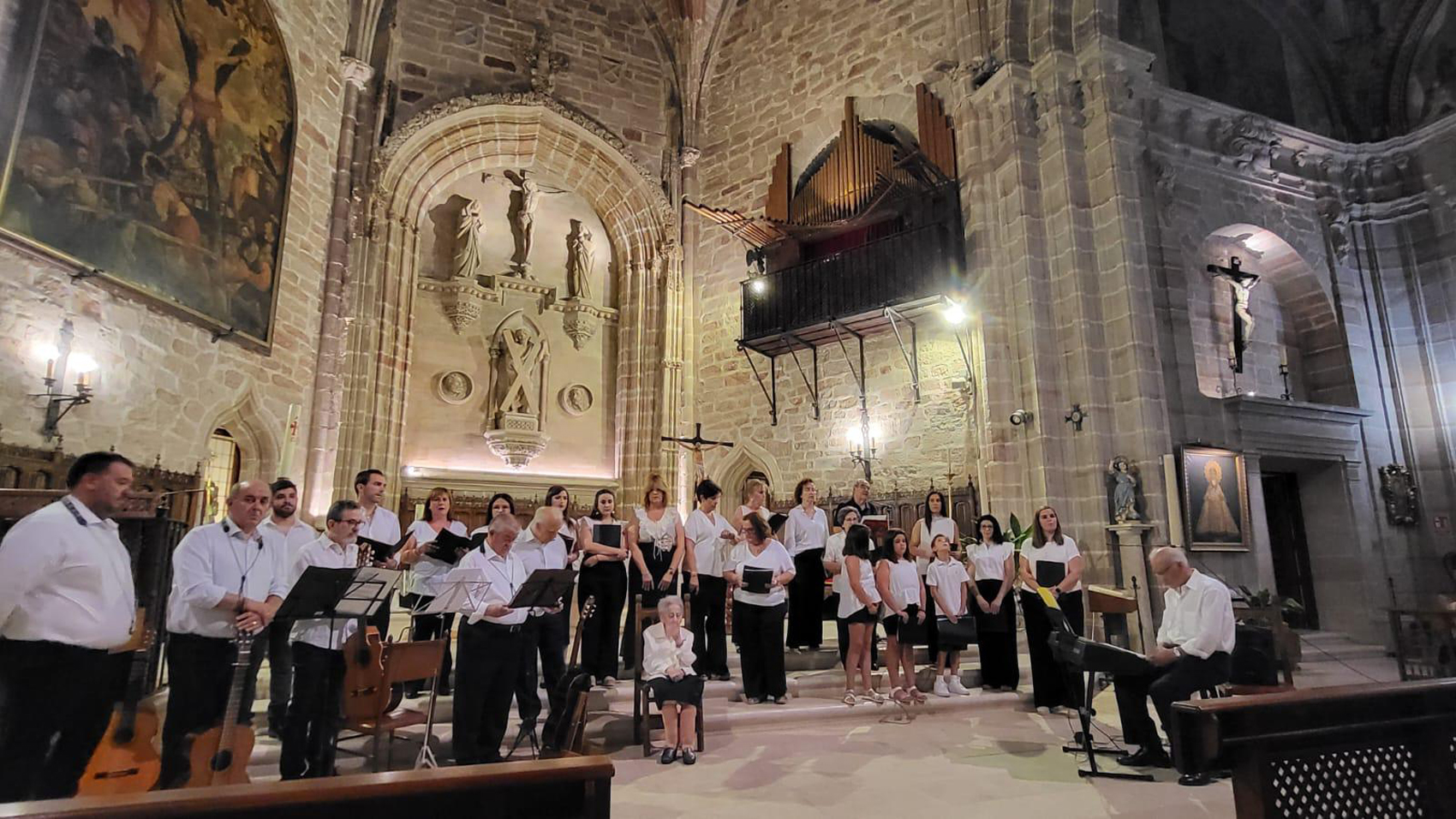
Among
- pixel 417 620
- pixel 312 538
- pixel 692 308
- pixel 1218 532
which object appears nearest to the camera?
pixel 312 538

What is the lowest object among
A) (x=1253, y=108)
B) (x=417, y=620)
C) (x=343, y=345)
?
(x=417, y=620)

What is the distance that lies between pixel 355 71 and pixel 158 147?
4.60 m

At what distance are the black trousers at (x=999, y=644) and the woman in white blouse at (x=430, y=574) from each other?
4314mm

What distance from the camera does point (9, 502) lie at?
14.6 feet

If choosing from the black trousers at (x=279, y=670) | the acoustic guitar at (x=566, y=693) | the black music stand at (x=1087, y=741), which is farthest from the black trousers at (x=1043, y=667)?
the black trousers at (x=279, y=670)

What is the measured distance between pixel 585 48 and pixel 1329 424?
1368 centimetres

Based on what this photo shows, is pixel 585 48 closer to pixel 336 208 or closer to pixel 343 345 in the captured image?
pixel 336 208

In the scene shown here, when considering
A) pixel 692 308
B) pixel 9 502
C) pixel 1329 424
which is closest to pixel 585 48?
pixel 692 308

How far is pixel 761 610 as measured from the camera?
564cm

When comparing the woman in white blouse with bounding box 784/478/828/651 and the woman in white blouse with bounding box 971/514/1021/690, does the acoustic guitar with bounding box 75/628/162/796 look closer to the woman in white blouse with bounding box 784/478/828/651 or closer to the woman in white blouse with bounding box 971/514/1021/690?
the woman in white blouse with bounding box 784/478/828/651

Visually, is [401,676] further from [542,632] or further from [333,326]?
[333,326]

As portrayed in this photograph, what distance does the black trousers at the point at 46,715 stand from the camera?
2.70m

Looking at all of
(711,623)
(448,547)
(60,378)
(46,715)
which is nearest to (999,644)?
(711,623)

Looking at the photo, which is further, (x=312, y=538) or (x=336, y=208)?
(x=336, y=208)
